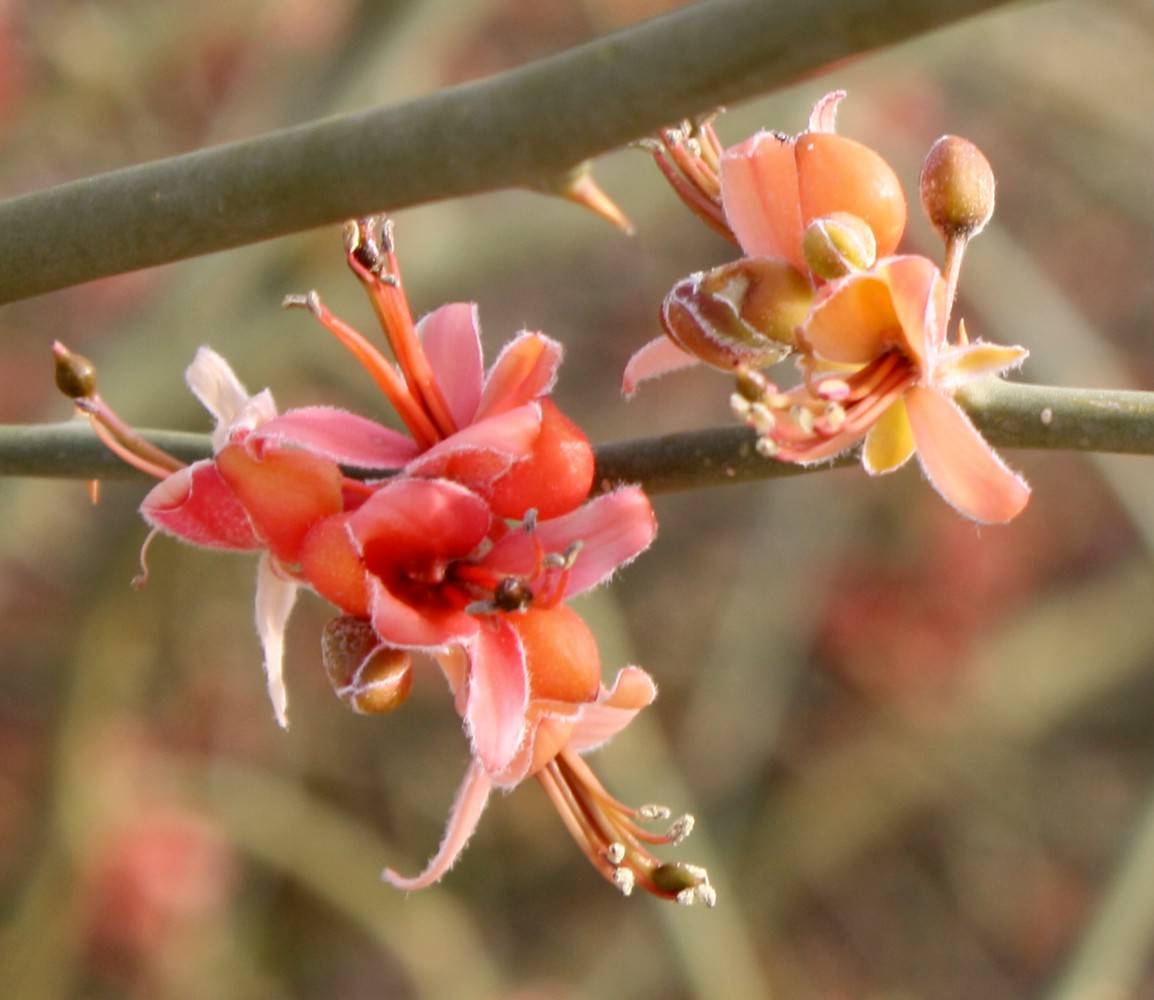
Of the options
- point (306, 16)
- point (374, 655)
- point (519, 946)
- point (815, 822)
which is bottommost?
point (519, 946)

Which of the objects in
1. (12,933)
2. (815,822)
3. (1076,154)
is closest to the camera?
(12,933)

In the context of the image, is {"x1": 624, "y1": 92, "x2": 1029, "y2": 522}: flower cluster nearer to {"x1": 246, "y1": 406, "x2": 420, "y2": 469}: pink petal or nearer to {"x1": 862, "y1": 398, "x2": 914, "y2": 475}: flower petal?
{"x1": 862, "y1": 398, "x2": 914, "y2": 475}: flower petal

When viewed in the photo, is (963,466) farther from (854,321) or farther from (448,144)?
(448,144)

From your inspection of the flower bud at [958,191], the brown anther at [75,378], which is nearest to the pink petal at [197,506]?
the brown anther at [75,378]

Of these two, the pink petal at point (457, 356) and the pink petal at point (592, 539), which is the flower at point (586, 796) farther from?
the pink petal at point (457, 356)

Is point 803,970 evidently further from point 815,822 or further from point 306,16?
point 306,16

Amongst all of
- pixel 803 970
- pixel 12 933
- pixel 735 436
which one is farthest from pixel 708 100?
pixel 803 970
